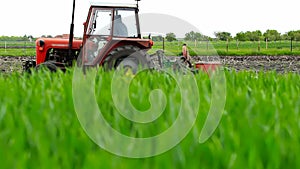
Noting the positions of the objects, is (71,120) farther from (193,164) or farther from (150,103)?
(193,164)

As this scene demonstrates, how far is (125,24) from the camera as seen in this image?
37.1ft

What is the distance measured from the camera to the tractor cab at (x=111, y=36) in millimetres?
10343

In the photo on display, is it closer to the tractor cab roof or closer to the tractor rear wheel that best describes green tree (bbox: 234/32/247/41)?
the tractor cab roof

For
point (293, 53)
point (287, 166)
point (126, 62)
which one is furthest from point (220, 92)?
point (293, 53)

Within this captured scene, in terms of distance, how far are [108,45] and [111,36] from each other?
0.24 m

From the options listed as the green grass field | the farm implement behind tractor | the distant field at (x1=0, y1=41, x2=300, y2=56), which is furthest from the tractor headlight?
the distant field at (x1=0, y1=41, x2=300, y2=56)

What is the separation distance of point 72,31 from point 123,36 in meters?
1.20

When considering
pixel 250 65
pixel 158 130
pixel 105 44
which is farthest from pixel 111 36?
pixel 250 65

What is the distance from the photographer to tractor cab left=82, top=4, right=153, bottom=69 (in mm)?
10343

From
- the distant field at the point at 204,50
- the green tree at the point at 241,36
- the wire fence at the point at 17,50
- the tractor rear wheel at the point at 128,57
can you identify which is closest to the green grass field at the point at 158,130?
the tractor rear wheel at the point at 128,57

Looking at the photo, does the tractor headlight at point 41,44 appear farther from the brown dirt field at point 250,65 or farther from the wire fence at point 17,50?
the wire fence at point 17,50

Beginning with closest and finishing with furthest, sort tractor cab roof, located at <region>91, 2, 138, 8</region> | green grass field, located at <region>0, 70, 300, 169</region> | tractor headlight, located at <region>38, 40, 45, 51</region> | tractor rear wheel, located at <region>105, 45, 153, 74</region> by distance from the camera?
1. green grass field, located at <region>0, 70, 300, 169</region>
2. tractor rear wheel, located at <region>105, 45, 153, 74</region>
3. tractor cab roof, located at <region>91, 2, 138, 8</region>
4. tractor headlight, located at <region>38, 40, 45, 51</region>

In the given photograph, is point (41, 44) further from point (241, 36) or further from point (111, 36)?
point (241, 36)

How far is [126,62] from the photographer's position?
33.4ft
